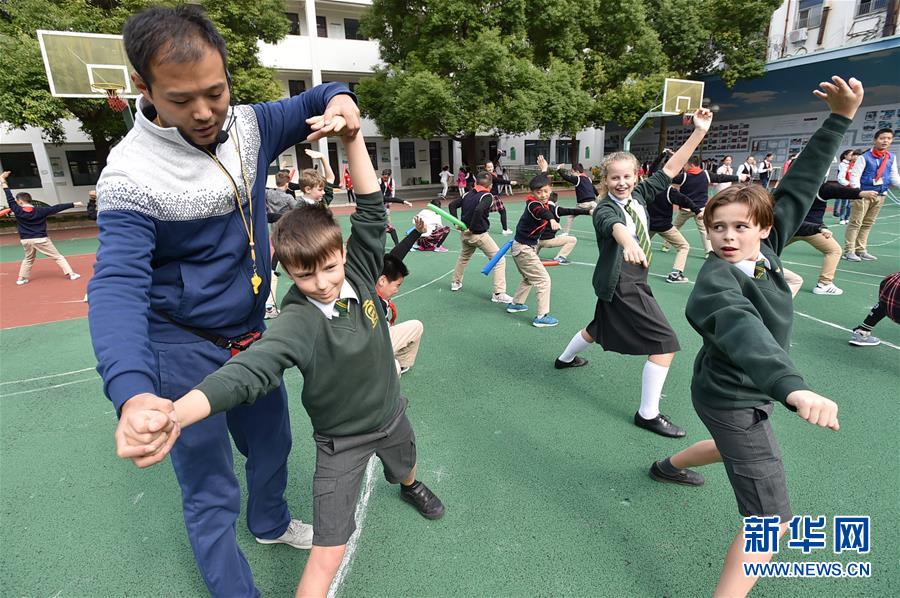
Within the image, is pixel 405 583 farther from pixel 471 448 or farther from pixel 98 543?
pixel 98 543

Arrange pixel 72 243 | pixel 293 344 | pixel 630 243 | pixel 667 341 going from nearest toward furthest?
pixel 293 344 → pixel 630 243 → pixel 667 341 → pixel 72 243

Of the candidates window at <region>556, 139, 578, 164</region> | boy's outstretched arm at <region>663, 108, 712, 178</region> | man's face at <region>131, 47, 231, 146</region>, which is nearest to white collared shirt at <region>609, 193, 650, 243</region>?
boy's outstretched arm at <region>663, 108, 712, 178</region>

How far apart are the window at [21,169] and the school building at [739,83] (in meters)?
0.04

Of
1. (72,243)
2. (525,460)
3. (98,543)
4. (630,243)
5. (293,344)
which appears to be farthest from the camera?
(72,243)

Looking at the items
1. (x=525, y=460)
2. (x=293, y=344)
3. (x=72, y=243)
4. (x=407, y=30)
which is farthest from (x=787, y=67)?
(x=72, y=243)

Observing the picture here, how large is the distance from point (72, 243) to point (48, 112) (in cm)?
353

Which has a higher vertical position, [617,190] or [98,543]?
[617,190]

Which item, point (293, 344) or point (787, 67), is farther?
point (787, 67)

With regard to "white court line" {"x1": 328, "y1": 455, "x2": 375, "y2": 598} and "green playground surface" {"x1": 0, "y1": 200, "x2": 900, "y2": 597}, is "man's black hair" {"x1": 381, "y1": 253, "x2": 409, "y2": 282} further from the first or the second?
"white court line" {"x1": 328, "y1": 455, "x2": 375, "y2": 598}

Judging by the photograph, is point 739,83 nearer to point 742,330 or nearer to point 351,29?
point 351,29

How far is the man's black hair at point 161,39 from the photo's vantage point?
1.24 m

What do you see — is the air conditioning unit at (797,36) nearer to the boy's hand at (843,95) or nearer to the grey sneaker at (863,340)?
the grey sneaker at (863,340)

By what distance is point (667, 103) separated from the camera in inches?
738

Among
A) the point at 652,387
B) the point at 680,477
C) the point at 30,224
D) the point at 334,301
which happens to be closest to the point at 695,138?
the point at 652,387
